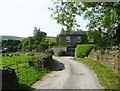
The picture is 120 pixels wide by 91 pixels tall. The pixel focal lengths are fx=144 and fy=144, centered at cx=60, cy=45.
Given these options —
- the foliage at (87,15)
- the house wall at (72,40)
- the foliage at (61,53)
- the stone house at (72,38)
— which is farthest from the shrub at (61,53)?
the foliage at (87,15)

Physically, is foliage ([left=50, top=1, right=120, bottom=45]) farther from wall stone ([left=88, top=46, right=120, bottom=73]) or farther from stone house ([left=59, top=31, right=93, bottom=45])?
stone house ([left=59, top=31, right=93, bottom=45])

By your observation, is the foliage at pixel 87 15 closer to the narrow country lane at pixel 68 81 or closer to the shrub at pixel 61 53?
the narrow country lane at pixel 68 81

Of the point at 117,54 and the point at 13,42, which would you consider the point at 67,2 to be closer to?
the point at 117,54

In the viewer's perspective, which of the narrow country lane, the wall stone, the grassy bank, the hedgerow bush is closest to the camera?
the grassy bank

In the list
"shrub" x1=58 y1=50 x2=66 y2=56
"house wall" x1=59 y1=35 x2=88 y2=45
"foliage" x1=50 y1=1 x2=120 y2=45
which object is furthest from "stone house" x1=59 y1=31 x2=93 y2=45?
"foliage" x1=50 y1=1 x2=120 y2=45

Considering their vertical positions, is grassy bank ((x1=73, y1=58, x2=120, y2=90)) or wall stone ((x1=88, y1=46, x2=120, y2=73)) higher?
wall stone ((x1=88, y1=46, x2=120, y2=73))

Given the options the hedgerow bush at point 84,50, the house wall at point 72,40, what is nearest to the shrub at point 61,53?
the house wall at point 72,40

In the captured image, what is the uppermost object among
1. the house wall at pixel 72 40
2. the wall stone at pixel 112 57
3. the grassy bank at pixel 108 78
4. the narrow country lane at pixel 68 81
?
the house wall at pixel 72 40

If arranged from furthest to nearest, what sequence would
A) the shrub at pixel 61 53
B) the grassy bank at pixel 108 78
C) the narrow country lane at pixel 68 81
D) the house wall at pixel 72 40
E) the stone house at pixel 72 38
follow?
the stone house at pixel 72 38 → the house wall at pixel 72 40 → the shrub at pixel 61 53 → the narrow country lane at pixel 68 81 → the grassy bank at pixel 108 78

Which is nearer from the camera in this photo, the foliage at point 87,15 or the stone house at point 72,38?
the foliage at point 87,15

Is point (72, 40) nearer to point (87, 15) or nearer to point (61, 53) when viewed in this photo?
point (61, 53)

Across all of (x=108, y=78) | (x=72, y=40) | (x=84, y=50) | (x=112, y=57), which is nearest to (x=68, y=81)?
(x=108, y=78)

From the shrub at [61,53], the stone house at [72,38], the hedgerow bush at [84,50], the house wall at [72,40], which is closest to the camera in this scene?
the hedgerow bush at [84,50]

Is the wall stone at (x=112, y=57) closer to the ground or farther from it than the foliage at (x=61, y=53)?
farther from it
